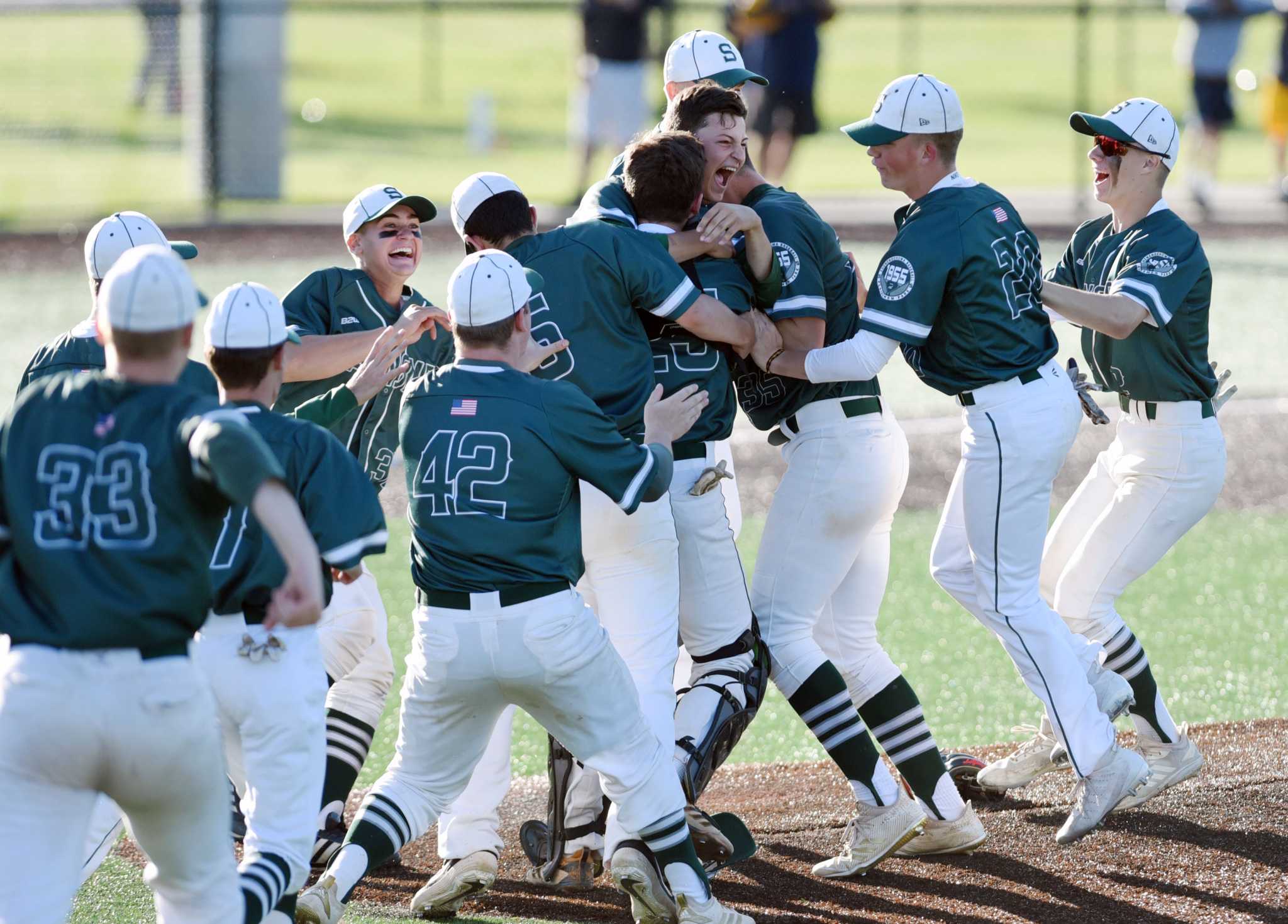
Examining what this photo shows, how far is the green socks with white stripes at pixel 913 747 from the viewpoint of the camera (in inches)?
206

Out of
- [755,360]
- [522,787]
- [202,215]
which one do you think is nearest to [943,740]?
[522,787]

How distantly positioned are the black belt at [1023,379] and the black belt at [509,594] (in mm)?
1554

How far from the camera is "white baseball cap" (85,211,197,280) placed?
494 cm

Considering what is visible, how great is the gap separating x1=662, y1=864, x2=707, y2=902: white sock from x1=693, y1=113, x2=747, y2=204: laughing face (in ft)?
6.64

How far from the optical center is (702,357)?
5148 mm

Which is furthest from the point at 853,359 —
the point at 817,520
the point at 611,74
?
the point at 611,74

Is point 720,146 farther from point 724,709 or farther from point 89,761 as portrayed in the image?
point 89,761

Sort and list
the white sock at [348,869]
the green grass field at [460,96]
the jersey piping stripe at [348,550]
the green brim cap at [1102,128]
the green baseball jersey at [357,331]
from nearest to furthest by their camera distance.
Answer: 1. the jersey piping stripe at [348,550]
2. the white sock at [348,869]
3. the green baseball jersey at [357,331]
4. the green brim cap at [1102,128]
5. the green grass field at [460,96]

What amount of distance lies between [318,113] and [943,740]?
21.0 metres

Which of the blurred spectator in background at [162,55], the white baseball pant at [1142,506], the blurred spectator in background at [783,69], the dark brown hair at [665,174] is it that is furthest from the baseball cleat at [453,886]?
the blurred spectator in background at [162,55]

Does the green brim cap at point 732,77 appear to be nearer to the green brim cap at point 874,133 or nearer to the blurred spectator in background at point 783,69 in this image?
the green brim cap at point 874,133

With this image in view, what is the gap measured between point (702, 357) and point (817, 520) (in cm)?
62

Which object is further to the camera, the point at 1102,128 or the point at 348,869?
the point at 1102,128

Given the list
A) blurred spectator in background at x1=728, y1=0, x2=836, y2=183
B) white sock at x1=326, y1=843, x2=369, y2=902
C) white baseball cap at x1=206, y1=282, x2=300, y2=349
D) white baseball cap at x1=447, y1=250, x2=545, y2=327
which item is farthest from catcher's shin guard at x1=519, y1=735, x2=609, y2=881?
blurred spectator in background at x1=728, y1=0, x2=836, y2=183
